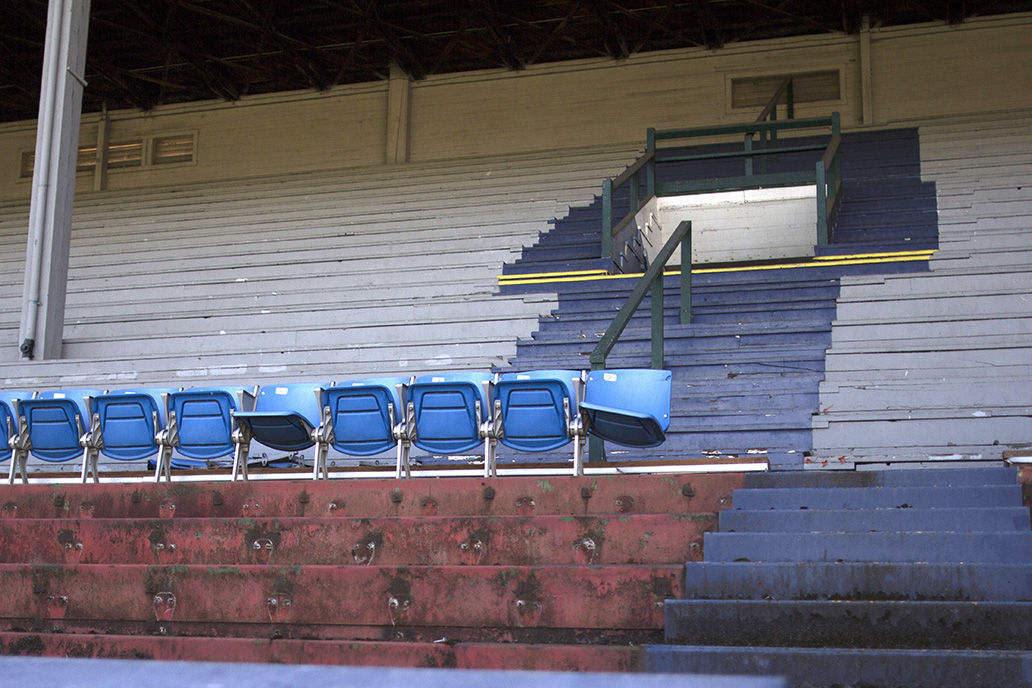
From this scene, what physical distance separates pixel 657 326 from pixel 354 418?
1.86 metres

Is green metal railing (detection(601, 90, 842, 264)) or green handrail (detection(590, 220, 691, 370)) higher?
green metal railing (detection(601, 90, 842, 264))

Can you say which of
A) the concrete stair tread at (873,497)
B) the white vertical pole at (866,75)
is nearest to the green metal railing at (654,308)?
the concrete stair tread at (873,497)

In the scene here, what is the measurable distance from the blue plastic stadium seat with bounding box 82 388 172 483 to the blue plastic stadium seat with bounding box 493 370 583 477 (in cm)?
183

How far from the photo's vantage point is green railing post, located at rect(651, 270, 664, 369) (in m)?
6.05

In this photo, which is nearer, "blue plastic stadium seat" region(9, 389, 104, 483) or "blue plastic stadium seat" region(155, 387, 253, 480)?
"blue plastic stadium seat" region(155, 387, 253, 480)

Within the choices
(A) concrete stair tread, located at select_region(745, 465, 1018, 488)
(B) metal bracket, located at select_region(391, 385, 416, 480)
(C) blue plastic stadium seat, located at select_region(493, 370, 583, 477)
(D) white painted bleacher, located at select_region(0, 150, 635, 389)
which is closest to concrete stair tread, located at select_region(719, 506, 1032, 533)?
(A) concrete stair tread, located at select_region(745, 465, 1018, 488)

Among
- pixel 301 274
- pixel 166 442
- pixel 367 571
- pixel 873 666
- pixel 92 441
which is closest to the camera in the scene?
pixel 873 666

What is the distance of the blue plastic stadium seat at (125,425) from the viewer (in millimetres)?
5527

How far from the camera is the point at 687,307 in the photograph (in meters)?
7.37

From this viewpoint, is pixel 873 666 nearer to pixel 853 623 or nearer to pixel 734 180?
pixel 853 623

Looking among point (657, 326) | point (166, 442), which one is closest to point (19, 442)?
point (166, 442)

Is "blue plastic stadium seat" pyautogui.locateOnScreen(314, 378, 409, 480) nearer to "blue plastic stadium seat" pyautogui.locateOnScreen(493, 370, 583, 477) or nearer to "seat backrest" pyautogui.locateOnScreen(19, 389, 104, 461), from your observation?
"blue plastic stadium seat" pyautogui.locateOnScreen(493, 370, 583, 477)

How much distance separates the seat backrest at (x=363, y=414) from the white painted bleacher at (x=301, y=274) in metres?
2.25

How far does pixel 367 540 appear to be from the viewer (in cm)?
411
